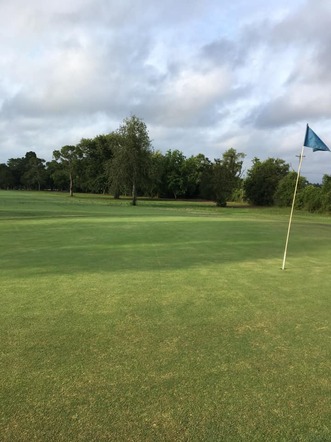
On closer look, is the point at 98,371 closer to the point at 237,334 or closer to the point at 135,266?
the point at 237,334

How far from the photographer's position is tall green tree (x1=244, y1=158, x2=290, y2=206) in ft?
219

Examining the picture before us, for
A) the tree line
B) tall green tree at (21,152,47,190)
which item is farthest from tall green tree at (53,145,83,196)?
tall green tree at (21,152,47,190)

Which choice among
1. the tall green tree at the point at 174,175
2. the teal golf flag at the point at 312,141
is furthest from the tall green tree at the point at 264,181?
the teal golf flag at the point at 312,141

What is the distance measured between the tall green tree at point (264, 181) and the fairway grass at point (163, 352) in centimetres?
5954

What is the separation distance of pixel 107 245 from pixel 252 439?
967cm

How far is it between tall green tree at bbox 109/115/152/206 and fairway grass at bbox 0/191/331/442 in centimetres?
4299

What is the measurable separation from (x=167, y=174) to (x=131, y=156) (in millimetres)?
40763

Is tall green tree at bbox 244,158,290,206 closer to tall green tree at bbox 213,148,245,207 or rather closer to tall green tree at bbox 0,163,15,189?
tall green tree at bbox 213,148,245,207

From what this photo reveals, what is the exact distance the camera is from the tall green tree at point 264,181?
66625mm

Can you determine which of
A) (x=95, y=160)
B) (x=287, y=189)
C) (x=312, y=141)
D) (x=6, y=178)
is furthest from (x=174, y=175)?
(x=312, y=141)

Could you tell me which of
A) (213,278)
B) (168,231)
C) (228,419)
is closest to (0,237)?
(168,231)

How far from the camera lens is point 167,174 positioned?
9119 centimetres

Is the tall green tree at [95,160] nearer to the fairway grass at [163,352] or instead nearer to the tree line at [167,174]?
the tree line at [167,174]

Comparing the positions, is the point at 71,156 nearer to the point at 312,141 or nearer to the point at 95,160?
the point at 95,160
